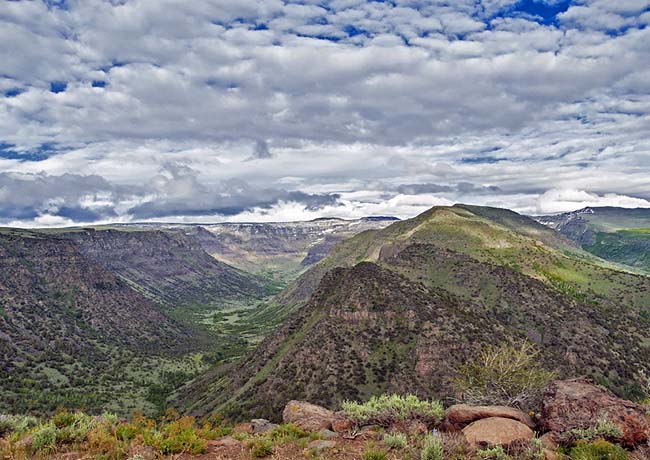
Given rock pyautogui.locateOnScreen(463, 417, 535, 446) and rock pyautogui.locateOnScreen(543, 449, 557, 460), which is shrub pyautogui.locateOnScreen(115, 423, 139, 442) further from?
rock pyautogui.locateOnScreen(543, 449, 557, 460)

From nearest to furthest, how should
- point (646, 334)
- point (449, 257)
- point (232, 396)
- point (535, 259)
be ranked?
1. point (232, 396)
2. point (646, 334)
3. point (449, 257)
4. point (535, 259)

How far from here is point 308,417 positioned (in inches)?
808

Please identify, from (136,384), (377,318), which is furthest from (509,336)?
(136,384)

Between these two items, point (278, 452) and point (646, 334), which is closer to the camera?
point (278, 452)

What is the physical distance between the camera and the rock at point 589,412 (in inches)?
572

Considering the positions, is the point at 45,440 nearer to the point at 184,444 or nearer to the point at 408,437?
the point at 184,444

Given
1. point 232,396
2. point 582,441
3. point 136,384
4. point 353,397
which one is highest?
point 582,441

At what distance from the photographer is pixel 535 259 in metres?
191

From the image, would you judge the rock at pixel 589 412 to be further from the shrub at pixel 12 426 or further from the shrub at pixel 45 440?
the shrub at pixel 12 426

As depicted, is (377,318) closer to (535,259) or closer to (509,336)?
(509,336)

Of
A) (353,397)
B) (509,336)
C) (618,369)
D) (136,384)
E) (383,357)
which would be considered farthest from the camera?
(136,384)

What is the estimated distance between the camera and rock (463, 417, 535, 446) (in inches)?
586

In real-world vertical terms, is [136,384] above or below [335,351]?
below

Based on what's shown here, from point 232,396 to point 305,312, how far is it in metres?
30.3
